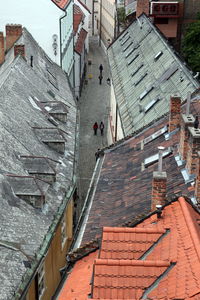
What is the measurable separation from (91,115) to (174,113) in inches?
1238

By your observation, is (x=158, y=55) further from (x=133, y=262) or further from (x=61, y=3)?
(x=133, y=262)

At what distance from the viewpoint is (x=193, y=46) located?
5488 centimetres

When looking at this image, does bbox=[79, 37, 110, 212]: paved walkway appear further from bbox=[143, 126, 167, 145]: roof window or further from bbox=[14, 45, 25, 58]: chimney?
bbox=[143, 126, 167, 145]: roof window

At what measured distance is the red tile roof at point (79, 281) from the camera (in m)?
16.5

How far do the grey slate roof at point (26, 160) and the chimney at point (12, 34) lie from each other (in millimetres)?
2728

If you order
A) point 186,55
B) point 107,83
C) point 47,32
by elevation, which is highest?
point 47,32

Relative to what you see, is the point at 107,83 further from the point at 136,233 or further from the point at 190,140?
the point at 136,233

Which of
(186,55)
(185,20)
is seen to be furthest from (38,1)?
(185,20)

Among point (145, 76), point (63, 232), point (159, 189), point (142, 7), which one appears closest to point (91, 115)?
point (142, 7)

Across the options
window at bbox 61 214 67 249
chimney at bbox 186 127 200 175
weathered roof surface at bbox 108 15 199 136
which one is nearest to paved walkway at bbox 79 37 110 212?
weathered roof surface at bbox 108 15 199 136

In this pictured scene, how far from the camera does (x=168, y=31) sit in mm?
61000

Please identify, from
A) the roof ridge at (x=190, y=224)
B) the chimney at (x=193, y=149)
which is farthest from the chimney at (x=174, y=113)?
the roof ridge at (x=190, y=224)

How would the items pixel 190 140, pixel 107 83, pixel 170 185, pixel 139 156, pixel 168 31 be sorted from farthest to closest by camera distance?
pixel 107 83 < pixel 168 31 < pixel 139 156 < pixel 170 185 < pixel 190 140

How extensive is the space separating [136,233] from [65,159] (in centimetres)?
1363
